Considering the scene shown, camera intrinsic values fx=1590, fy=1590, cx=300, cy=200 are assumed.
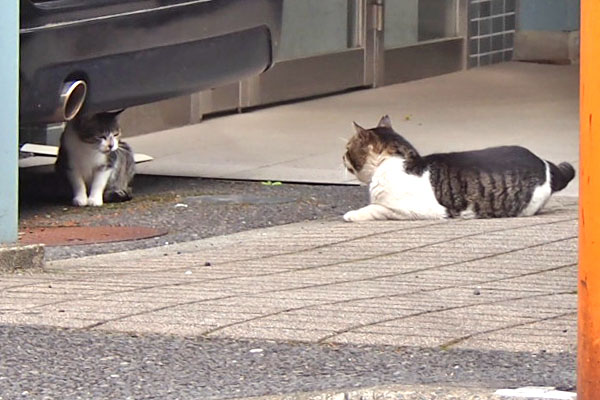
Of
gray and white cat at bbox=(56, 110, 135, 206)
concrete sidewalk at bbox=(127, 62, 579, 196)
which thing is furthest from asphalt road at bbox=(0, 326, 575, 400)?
concrete sidewalk at bbox=(127, 62, 579, 196)

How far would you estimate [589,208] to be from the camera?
402 centimetres

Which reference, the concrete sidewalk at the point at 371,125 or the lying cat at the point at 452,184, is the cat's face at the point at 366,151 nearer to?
the lying cat at the point at 452,184

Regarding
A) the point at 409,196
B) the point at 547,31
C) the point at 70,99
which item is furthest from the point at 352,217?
the point at 547,31

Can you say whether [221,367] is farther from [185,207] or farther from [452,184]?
[185,207]

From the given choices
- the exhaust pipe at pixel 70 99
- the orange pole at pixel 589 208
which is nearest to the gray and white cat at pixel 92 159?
the exhaust pipe at pixel 70 99

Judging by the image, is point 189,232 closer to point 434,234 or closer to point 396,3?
point 434,234

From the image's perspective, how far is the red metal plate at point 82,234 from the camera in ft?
24.3

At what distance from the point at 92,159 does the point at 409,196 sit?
184cm

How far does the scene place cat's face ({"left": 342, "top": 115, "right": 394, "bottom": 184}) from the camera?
8.08 meters

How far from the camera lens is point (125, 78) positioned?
7805 millimetres

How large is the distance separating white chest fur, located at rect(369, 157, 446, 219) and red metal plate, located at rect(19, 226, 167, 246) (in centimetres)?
112

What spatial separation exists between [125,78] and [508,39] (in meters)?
8.45

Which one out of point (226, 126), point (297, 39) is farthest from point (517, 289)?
point (297, 39)

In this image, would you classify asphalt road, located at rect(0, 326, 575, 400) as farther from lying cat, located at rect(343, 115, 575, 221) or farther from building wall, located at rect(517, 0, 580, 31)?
building wall, located at rect(517, 0, 580, 31)
